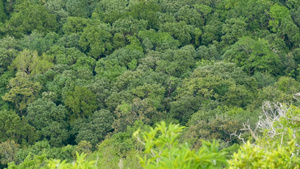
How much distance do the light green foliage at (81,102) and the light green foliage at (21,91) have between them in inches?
105

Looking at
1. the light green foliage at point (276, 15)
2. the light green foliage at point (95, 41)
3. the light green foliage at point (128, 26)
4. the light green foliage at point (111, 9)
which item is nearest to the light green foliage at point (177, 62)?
the light green foliage at point (128, 26)

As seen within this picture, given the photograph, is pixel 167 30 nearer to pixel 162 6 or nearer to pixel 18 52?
pixel 162 6

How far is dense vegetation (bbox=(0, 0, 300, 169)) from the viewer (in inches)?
955

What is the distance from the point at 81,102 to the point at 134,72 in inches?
186

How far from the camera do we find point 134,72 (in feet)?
102

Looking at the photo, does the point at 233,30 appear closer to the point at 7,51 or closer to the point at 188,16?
the point at 188,16

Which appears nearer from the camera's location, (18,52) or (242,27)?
(18,52)

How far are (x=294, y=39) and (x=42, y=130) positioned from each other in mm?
24061

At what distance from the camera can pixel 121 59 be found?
34.2 meters

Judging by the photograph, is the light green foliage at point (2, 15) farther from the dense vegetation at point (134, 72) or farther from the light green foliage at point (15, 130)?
the light green foliage at point (15, 130)

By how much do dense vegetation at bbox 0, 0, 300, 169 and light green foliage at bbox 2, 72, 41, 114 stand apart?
0.07m

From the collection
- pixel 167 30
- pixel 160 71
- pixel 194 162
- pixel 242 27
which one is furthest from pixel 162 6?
pixel 194 162

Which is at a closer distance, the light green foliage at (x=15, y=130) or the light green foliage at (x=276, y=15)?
the light green foliage at (x=15, y=130)

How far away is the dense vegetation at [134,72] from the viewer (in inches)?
955
